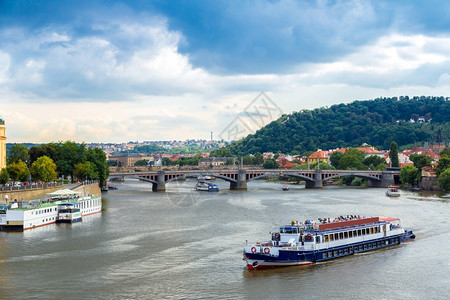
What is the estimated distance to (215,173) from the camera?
88.4 m

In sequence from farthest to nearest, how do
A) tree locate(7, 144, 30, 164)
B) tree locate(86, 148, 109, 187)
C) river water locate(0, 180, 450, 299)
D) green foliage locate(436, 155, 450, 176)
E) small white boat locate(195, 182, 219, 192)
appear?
1. green foliage locate(436, 155, 450, 176)
2. small white boat locate(195, 182, 219, 192)
3. tree locate(86, 148, 109, 187)
4. tree locate(7, 144, 30, 164)
5. river water locate(0, 180, 450, 299)

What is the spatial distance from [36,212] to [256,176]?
55115 mm

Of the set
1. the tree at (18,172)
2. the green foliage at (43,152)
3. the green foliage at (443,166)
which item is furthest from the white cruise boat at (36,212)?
the green foliage at (443,166)

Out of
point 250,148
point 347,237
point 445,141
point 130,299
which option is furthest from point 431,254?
point 250,148

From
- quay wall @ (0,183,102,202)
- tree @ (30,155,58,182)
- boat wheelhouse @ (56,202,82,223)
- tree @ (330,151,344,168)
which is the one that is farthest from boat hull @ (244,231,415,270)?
tree @ (330,151,344,168)

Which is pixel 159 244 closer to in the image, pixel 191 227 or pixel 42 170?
pixel 191 227

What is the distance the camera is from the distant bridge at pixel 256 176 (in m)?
85.2

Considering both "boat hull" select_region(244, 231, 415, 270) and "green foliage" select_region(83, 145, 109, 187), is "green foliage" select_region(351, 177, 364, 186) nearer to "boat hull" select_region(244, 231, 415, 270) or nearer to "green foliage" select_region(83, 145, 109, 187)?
"green foliage" select_region(83, 145, 109, 187)

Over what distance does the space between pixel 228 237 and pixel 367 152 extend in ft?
368

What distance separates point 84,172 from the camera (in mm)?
70875

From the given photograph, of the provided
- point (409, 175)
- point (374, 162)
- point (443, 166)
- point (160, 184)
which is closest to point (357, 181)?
point (409, 175)

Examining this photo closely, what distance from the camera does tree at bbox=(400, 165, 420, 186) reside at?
9200 cm

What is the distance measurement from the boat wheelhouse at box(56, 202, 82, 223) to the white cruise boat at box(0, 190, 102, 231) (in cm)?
11

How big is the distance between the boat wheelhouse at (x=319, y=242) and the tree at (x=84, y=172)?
138 feet
